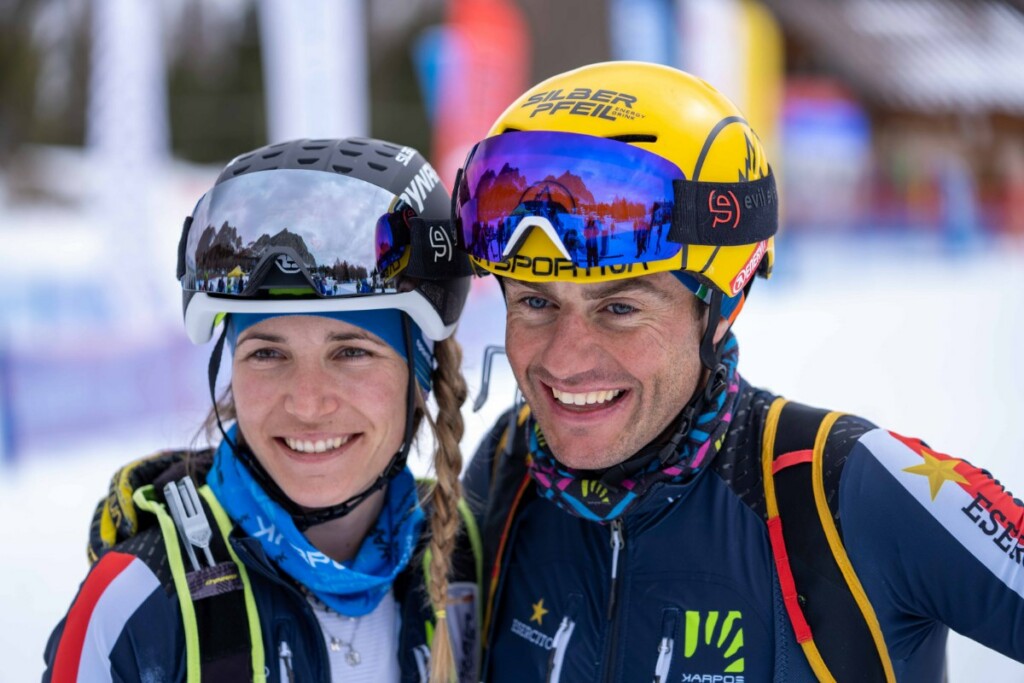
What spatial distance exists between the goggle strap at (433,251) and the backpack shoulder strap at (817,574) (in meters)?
0.90

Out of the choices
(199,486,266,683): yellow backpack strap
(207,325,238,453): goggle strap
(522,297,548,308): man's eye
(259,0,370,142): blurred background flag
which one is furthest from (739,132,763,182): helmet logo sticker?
(259,0,370,142): blurred background flag

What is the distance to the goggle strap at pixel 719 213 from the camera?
2.15m

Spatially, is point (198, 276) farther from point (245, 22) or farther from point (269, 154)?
Answer: point (245, 22)

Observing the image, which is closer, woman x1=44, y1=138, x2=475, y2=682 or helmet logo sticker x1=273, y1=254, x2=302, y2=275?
woman x1=44, y1=138, x2=475, y2=682

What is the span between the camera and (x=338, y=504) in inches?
92.2

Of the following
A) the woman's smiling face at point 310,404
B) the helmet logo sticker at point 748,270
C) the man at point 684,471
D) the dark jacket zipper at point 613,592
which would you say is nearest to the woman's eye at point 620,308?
the man at point 684,471

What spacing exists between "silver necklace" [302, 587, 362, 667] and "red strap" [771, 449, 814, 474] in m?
1.00

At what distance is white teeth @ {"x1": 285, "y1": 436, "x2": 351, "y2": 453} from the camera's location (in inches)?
89.4

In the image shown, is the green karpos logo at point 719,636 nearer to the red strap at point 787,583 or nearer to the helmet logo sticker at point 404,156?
the red strap at point 787,583

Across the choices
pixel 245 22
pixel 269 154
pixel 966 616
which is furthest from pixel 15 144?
pixel 966 616

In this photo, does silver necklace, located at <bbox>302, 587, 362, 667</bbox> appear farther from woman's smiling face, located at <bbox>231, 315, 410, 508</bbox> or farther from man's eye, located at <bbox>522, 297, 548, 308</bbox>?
man's eye, located at <bbox>522, 297, 548, 308</bbox>

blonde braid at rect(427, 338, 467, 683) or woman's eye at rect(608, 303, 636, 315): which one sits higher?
woman's eye at rect(608, 303, 636, 315)

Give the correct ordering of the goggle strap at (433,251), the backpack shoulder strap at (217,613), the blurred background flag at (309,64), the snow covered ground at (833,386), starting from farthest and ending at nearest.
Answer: the blurred background flag at (309,64) < the snow covered ground at (833,386) < the goggle strap at (433,251) < the backpack shoulder strap at (217,613)

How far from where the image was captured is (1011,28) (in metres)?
34.7
